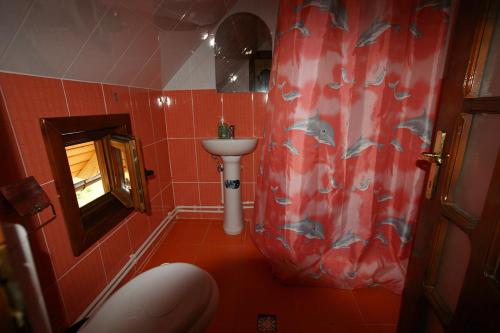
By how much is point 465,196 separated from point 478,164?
0.11 meters

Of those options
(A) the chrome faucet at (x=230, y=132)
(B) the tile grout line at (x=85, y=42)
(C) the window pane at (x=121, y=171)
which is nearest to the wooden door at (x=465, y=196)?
(B) the tile grout line at (x=85, y=42)

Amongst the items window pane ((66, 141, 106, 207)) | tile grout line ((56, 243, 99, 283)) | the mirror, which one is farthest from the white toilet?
the mirror

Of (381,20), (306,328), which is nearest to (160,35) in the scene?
(381,20)

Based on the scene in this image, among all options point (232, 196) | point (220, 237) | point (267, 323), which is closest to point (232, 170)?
point (232, 196)

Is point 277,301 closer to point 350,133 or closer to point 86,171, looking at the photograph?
point 350,133

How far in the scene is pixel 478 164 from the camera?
664mm

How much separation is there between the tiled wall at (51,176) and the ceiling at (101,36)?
68 millimetres

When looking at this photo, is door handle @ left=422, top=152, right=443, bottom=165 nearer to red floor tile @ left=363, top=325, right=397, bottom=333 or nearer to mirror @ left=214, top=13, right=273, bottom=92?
red floor tile @ left=363, top=325, right=397, bottom=333

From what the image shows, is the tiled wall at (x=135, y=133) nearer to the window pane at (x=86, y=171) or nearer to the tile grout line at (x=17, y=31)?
the tile grout line at (x=17, y=31)

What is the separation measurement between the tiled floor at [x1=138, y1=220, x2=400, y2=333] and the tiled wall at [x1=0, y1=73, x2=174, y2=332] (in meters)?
0.44

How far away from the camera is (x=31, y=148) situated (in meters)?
0.90

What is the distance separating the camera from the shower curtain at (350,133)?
3.67 ft

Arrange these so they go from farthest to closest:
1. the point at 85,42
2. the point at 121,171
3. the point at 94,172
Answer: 1. the point at 94,172
2. the point at 121,171
3. the point at 85,42

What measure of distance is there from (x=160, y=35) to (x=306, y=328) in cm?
192
